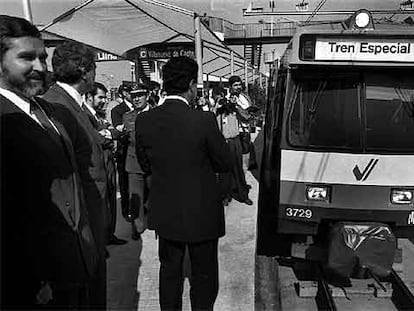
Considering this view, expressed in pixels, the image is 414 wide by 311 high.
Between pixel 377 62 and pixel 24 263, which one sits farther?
pixel 377 62

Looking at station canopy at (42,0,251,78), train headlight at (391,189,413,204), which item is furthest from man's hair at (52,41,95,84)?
station canopy at (42,0,251,78)

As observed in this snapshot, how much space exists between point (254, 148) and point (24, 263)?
807 centimetres

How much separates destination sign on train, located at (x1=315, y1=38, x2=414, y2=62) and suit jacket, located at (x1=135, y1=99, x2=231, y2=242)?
72.6 inches

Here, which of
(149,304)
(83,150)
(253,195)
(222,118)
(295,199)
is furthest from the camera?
(253,195)

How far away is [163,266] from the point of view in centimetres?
381

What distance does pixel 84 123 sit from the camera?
3354 millimetres

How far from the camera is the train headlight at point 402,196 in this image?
4793 mm

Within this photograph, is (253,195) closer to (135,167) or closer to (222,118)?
(222,118)

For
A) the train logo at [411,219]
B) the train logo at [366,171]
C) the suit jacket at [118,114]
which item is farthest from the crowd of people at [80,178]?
the train logo at [411,219]

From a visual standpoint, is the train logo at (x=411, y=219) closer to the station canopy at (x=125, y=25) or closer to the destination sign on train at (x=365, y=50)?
the destination sign on train at (x=365, y=50)

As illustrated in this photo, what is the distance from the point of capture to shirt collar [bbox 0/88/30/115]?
2.28 metres

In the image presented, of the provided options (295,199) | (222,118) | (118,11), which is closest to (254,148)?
(222,118)

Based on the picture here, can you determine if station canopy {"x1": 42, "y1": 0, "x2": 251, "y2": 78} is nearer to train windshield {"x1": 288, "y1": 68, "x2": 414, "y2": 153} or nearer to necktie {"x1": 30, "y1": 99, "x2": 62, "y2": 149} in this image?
train windshield {"x1": 288, "y1": 68, "x2": 414, "y2": 153}

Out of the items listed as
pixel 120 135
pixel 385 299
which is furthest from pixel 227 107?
pixel 385 299
